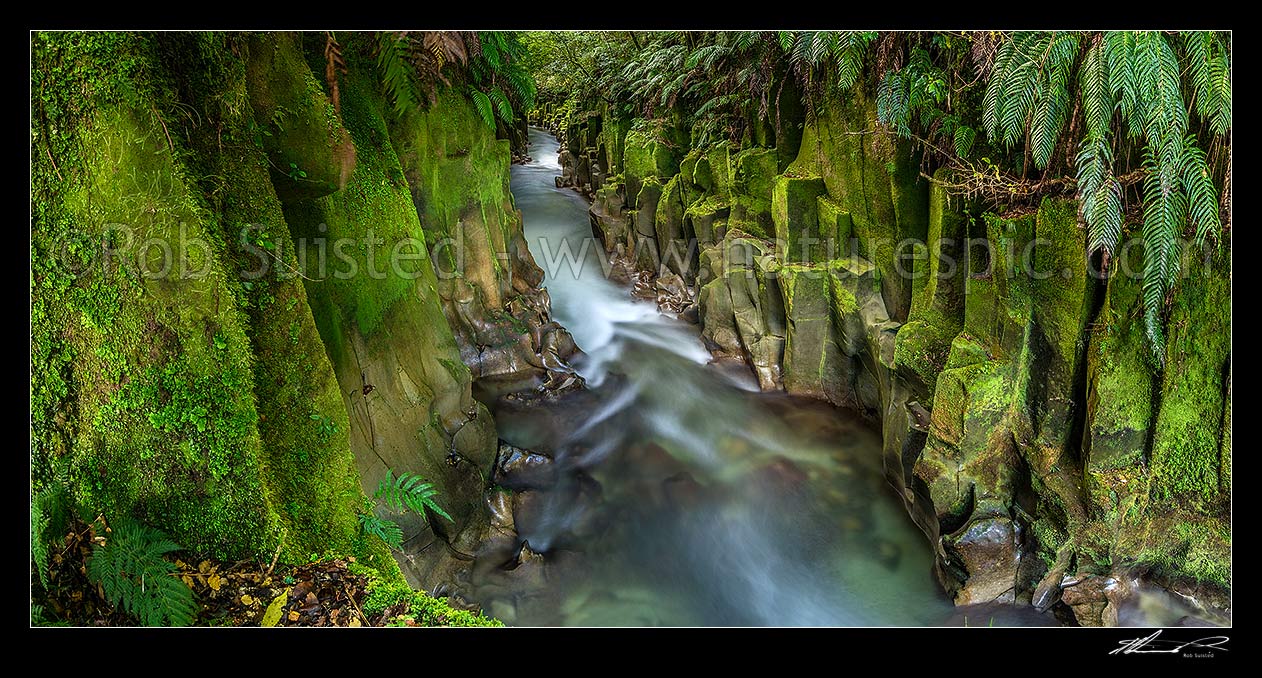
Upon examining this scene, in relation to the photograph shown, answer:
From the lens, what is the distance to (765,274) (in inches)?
334

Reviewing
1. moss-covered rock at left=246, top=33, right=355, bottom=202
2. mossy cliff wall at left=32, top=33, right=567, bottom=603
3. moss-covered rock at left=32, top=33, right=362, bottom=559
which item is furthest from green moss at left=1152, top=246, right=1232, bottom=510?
moss-covered rock at left=246, top=33, right=355, bottom=202

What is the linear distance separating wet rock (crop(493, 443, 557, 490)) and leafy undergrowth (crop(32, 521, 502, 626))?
3.85 m

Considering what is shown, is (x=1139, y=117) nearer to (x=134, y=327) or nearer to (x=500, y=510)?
(x=134, y=327)

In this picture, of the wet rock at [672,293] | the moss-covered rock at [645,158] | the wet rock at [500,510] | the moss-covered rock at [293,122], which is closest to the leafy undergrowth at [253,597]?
the moss-covered rock at [293,122]

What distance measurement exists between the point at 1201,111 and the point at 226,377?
5115 mm

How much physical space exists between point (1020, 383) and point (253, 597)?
5.39 metres

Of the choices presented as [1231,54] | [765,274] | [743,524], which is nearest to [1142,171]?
[1231,54]

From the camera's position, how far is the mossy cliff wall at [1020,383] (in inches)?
176

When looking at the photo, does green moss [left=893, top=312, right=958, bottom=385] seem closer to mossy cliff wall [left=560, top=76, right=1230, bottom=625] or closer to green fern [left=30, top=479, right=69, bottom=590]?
mossy cliff wall [left=560, top=76, right=1230, bottom=625]

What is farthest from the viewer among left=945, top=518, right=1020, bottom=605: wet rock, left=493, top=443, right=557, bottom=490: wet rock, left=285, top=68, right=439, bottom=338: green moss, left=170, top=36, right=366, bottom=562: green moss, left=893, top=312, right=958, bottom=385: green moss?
left=493, top=443, right=557, bottom=490: wet rock

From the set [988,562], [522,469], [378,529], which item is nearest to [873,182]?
[988,562]

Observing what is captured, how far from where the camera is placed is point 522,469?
6.81m

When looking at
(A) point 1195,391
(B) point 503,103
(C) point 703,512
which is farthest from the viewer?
(B) point 503,103
